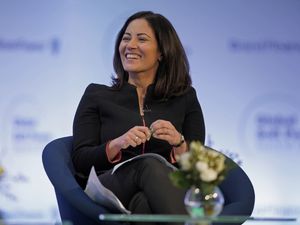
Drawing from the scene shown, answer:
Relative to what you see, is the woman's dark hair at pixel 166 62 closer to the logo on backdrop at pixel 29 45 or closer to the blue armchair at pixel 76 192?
the blue armchair at pixel 76 192

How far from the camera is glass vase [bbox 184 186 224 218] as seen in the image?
1.73m

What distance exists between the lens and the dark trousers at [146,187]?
205 cm

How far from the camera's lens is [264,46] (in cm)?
402

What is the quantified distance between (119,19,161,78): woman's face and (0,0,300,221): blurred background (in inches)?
47.7

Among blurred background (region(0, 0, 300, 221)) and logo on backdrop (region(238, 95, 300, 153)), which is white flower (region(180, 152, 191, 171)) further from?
logo on backdrop (region(238, 95, 300, 153))

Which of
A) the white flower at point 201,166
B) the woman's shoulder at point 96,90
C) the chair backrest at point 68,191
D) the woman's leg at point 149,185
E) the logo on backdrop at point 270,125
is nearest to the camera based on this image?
the white flower at point 201,166

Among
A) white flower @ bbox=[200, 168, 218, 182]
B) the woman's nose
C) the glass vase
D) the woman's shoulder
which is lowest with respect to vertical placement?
the glass vase

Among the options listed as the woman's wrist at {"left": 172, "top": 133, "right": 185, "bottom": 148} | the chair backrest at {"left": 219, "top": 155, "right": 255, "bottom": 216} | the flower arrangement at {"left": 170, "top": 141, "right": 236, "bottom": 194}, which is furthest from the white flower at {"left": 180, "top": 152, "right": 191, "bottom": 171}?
the woman's wrist at {"left": 172, "top": 133, "right": 185, "bottom": 148}

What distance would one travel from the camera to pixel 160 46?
2688 millimetres

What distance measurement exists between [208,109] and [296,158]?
589mm

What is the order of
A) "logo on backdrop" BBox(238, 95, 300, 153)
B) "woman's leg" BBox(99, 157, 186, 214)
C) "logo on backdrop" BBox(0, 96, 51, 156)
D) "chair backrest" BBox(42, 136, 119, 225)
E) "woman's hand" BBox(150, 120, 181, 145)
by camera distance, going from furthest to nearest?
"logo on backdrop" BBox(238, 95, 300, 153), "logo on backdrop" BBox(0, 96, 51, 156), "woman's hand" BBox(150, 120, 181, 145), "chair backrest" BBox(42, 136, 119, 225), "woman's leg" BBox(99, 157, 186, 214)

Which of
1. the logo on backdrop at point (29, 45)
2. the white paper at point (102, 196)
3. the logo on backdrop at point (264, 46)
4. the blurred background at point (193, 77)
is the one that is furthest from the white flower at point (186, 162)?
the logo on backdrop at point (264, 46)

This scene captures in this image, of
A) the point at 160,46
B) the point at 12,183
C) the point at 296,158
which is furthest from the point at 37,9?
the point at 296,158

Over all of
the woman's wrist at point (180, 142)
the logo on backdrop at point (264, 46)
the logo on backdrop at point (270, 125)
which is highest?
the logo on backdrop at point (264, 46)
